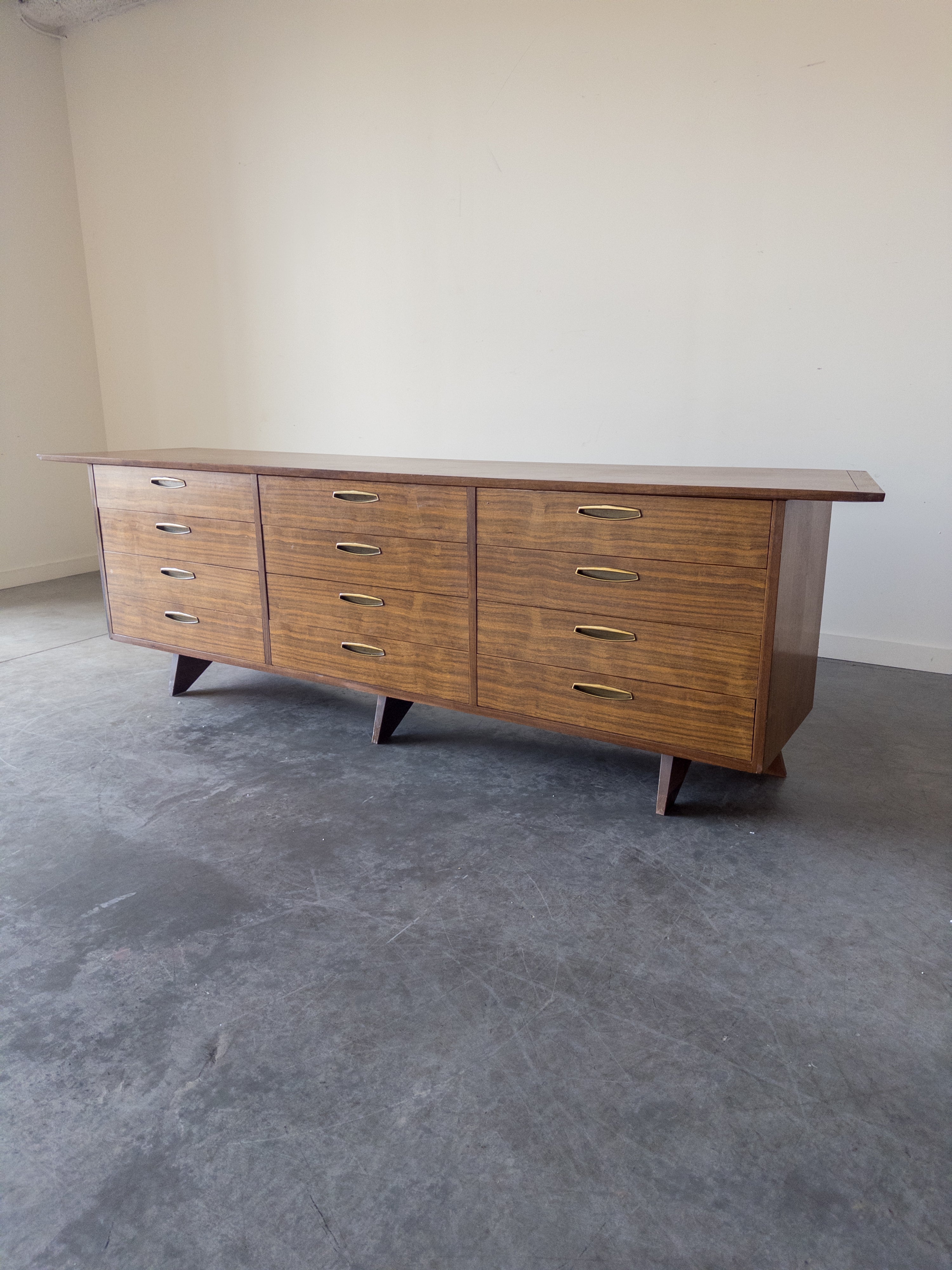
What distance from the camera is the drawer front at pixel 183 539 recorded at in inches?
89.4

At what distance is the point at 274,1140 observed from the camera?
104 cm

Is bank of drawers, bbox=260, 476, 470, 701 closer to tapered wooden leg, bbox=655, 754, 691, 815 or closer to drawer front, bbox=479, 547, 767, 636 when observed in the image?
drawer front, bbox=479, 547, 767, 636

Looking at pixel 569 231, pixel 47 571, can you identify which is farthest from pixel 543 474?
pixel 47 571

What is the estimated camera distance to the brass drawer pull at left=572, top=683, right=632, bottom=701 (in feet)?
5.97

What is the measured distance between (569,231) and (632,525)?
5.76 ft

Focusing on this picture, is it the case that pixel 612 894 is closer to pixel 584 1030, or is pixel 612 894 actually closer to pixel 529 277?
pixel 584 1030

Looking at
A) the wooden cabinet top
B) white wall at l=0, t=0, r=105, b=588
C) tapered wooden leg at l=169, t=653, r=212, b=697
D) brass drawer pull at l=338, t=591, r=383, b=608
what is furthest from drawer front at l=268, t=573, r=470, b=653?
white wall at l=0, t=0, r=105, b=588

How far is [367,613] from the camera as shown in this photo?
2.12 m

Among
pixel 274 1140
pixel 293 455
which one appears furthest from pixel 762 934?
pixel 293 455

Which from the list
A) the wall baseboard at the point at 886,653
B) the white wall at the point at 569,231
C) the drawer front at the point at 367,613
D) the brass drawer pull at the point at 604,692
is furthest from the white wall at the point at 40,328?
the wall baseboard at the point at 886,653

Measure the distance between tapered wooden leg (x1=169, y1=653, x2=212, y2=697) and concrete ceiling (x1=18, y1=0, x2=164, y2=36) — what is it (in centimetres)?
316

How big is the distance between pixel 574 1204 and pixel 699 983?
44cm

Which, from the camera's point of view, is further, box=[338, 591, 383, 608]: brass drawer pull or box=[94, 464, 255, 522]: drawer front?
box=[94, 464, 255, 522]: drawer front

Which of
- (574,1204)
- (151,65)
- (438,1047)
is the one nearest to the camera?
(574,1204)
